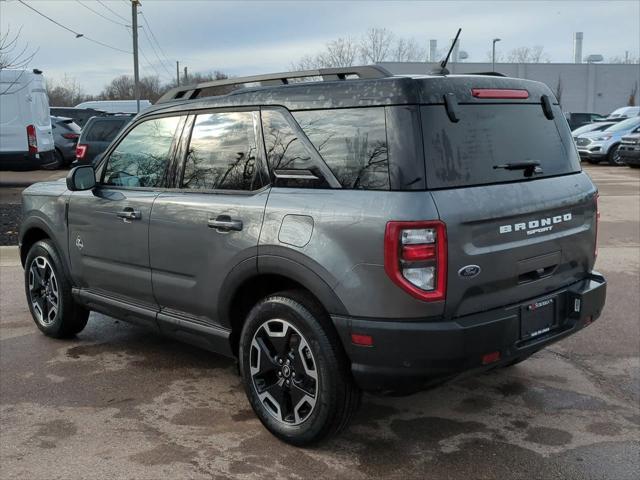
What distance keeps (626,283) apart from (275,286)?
184 inches

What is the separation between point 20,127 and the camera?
1627cm

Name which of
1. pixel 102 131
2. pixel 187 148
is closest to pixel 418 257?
pixel 187 148

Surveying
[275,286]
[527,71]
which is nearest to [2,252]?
[275,286]

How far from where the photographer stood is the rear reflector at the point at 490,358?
314 centimetres

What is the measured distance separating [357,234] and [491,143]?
0.87m

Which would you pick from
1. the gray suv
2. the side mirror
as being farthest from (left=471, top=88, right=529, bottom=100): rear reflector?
the side mirror

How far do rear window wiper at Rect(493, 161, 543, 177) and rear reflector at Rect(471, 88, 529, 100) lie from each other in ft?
1.18

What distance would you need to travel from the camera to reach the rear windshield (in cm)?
310

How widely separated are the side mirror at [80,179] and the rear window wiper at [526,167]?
2.85 metres

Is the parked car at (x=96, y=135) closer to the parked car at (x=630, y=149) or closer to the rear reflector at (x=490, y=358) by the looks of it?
the rear reflector at (x=490, y=358)

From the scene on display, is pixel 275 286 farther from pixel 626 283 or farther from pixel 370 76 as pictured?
pixel 626 283

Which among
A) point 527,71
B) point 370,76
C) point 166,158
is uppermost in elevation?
point 527,71

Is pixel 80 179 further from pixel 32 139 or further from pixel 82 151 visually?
pixel 32 139

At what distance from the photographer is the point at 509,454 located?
11.3ft
